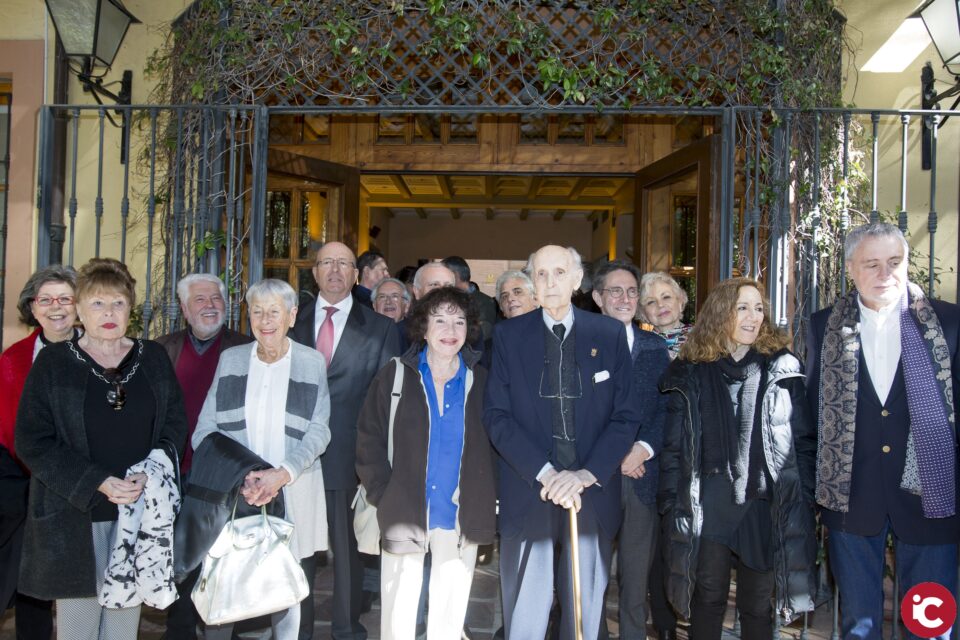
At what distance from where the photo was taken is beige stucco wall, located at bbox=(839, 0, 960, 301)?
215 inches

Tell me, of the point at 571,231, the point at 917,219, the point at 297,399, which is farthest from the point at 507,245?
the point at 297,399

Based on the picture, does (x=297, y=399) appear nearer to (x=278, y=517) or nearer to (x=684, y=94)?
(x=278, y=517)

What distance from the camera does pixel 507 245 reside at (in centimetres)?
1350

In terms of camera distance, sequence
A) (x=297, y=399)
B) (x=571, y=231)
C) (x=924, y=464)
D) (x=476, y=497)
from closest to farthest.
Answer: (x=924, y=464), (x=476, y=497), (x=297, y=399), (x=571, y=231)

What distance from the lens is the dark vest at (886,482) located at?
2855mm

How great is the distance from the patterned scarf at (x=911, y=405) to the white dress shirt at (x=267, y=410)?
209 centimetres

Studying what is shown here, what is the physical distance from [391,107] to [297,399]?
2.07m

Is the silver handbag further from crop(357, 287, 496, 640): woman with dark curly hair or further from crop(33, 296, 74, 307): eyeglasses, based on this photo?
crop(33, 296, 74, 307): eyeglasses

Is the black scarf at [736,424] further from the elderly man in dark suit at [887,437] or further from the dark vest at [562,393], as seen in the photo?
the dark vest at [562,393]

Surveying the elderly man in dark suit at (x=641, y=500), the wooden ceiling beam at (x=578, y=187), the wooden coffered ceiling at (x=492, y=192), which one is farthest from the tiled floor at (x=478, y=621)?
the wooden ceiling beam at (x=578, y=187)

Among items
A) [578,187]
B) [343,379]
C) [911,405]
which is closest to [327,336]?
[343,379]

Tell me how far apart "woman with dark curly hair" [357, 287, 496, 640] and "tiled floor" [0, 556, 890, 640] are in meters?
0.77

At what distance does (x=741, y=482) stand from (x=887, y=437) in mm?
541

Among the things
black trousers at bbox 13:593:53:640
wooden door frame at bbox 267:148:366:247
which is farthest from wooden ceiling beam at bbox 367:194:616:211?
black trousers at bbox 13:593:53:640
